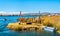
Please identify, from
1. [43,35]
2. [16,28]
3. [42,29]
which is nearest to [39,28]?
[42,29]

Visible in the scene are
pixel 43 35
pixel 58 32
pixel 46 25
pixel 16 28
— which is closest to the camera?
pixel 43 35

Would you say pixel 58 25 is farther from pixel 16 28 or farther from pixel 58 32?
pixel 16 28

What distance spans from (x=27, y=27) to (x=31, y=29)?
0.72 meters

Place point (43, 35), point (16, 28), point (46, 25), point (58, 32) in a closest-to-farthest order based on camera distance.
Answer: point (43, 35) → point (58, 32) → point (16, 28) → point (46, 25)

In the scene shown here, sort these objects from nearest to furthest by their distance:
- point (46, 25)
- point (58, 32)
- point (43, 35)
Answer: point (43, 35) < point (58, 32) < point (46, 25)

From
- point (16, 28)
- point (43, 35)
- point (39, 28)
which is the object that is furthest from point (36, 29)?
point (43, 35)

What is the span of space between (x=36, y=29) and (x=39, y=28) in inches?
20.9

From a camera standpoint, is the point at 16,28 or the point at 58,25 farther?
the point at 16,28

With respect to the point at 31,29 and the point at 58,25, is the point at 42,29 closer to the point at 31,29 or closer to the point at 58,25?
the point at 31,29

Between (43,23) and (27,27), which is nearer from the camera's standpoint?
(27,27)

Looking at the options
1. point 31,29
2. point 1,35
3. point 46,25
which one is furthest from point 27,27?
point 1,35

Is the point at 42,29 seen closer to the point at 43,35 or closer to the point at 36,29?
the point at 36,29

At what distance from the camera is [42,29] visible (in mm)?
34438

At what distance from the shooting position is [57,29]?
102ft
